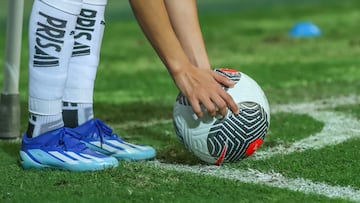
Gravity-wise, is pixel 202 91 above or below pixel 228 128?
above

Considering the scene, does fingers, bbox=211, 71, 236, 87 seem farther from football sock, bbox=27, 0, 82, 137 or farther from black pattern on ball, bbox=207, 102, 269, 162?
football sock, bbox=27, 0, 82, 137

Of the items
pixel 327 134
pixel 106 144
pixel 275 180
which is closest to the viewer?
pixel 275 180

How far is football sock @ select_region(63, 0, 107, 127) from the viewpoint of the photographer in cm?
347

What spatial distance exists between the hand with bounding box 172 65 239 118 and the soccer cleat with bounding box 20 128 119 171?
1.20ft

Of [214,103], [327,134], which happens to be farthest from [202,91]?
[327,134]

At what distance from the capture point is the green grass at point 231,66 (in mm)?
2947

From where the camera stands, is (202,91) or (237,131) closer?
(202,91)

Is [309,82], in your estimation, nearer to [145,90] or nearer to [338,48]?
[145,90]

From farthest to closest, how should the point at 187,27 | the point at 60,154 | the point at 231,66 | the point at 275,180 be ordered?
1. the point at 231,66
2. the point at 187,27
3. the point at 60,154
4. the point at 275,180

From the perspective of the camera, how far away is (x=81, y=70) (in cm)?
350

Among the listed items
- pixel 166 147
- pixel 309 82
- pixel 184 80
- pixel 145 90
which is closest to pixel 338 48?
pixel 309 82

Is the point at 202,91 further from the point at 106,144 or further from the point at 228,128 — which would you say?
the point at 106,144

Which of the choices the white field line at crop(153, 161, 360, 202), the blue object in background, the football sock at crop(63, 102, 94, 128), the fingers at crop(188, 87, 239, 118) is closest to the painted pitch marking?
the white field line at crop(153, 161, 360, 202)

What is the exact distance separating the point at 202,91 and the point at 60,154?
55cm
